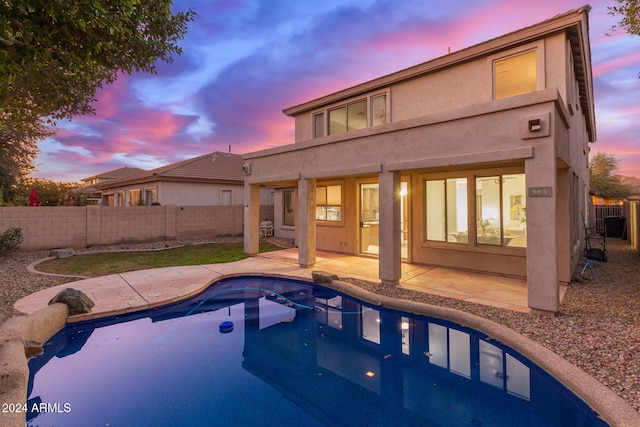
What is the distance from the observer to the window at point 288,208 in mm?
17688

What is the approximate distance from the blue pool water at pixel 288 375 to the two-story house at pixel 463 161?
2.26 meters

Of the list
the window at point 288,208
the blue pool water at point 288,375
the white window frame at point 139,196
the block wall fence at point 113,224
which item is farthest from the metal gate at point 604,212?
the white window frame at point 139,196

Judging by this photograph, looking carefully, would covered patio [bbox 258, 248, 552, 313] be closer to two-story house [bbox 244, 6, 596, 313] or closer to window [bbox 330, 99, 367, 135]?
two-story house [bbox 244, 6, 596, 313]

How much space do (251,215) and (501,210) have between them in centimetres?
893

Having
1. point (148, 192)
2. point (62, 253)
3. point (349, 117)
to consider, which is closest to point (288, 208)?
point (349, 117)

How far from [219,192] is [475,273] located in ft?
57.8

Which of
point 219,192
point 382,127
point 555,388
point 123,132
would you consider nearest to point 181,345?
point 555,388

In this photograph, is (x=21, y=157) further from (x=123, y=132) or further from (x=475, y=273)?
(x=475, y=273)

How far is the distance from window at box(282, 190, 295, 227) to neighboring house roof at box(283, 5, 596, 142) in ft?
20.9

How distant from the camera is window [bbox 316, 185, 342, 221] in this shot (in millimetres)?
13094

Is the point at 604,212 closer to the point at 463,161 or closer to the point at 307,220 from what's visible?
the point at 463,161

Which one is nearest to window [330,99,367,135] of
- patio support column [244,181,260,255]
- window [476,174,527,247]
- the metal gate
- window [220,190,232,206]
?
patio support column [244,181,260,255]

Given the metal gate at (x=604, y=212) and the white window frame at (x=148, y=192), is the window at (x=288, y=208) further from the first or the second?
the metal gate at (x=604, y=212)

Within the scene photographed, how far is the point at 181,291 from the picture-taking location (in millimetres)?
7758
